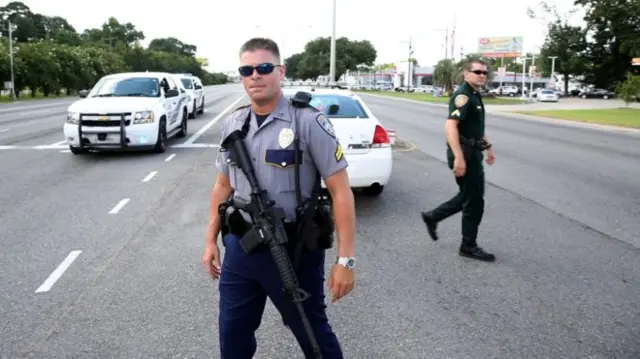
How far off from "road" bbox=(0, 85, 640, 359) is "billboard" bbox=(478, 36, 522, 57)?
7639cm

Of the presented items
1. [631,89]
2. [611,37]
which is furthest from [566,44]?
[631,89]

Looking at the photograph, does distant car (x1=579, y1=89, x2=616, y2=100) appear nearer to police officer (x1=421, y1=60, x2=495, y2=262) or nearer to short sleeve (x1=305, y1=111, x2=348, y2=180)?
police officer (x1=421, y1=60, x2=495, y2=262)

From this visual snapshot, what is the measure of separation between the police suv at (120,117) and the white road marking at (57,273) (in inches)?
265

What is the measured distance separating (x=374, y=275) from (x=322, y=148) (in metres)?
2.82

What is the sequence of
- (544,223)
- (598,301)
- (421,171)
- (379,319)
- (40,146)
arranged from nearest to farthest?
(379,319) → (598,301) → (544,223) → (421,171) → (40,146)

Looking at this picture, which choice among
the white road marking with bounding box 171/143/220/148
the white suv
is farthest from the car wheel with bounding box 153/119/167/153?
the white suv

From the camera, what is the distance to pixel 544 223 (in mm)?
7055

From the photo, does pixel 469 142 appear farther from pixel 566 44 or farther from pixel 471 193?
pixel 566 44

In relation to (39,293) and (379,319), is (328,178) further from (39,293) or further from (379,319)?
(39,293)

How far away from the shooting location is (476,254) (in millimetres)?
5605

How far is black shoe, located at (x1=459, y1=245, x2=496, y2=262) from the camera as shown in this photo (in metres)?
5.57

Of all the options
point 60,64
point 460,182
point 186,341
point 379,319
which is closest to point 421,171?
point 460,182

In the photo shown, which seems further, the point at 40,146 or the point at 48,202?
the point at 40,146

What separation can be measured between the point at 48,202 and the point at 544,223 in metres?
6.26
